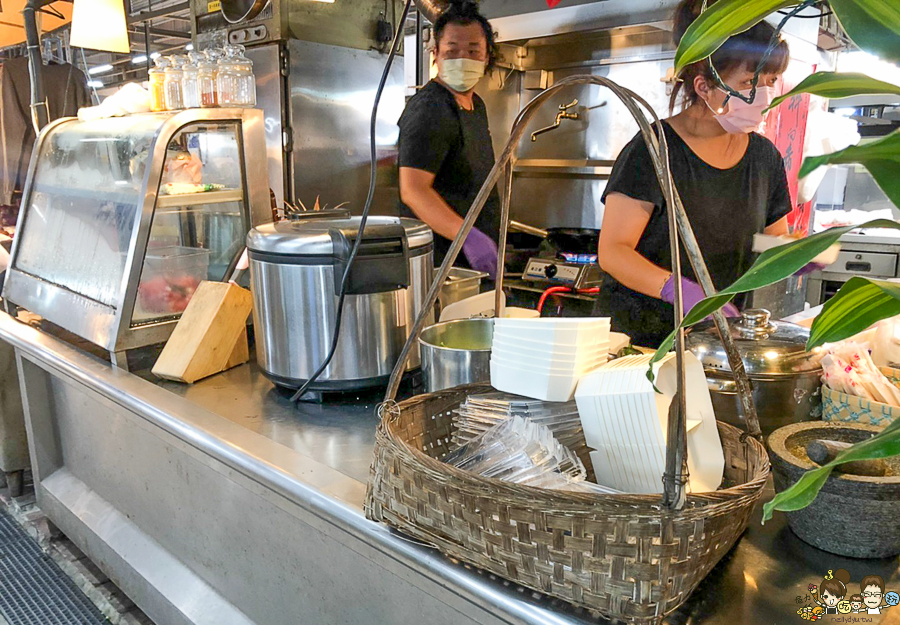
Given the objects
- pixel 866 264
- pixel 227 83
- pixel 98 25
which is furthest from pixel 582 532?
pixel 866 264

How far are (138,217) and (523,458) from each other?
48.0 inches

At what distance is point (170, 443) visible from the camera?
1.49 meters

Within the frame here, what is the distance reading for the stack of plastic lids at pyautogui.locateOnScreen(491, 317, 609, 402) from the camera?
931mm

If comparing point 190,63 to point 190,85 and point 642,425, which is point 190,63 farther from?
point 642,425

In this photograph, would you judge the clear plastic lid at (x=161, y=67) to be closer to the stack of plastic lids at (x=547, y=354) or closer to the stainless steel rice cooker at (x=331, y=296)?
the stainless steel rice cooker at (x=331, y=296)

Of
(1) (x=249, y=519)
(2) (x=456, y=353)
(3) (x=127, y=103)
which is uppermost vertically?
(3) (x=127, y=103)

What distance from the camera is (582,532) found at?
69 cm

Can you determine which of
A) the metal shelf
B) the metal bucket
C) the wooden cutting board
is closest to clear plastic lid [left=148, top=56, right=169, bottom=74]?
the metal shelf

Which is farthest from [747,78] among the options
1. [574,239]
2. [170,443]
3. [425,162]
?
[574,239]

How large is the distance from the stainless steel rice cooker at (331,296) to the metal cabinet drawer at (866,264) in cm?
306

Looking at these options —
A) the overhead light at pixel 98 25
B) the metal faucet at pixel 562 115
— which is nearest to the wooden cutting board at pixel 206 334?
the overhead light at pixel 98 25

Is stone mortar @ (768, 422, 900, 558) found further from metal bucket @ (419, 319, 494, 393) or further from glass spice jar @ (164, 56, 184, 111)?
glass spice jar @ (164, 56, 184, 111)

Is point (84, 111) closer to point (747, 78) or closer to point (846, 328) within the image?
point (747, 78)

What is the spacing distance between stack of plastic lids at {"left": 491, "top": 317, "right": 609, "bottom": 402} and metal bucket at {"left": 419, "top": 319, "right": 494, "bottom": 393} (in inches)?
7.2
